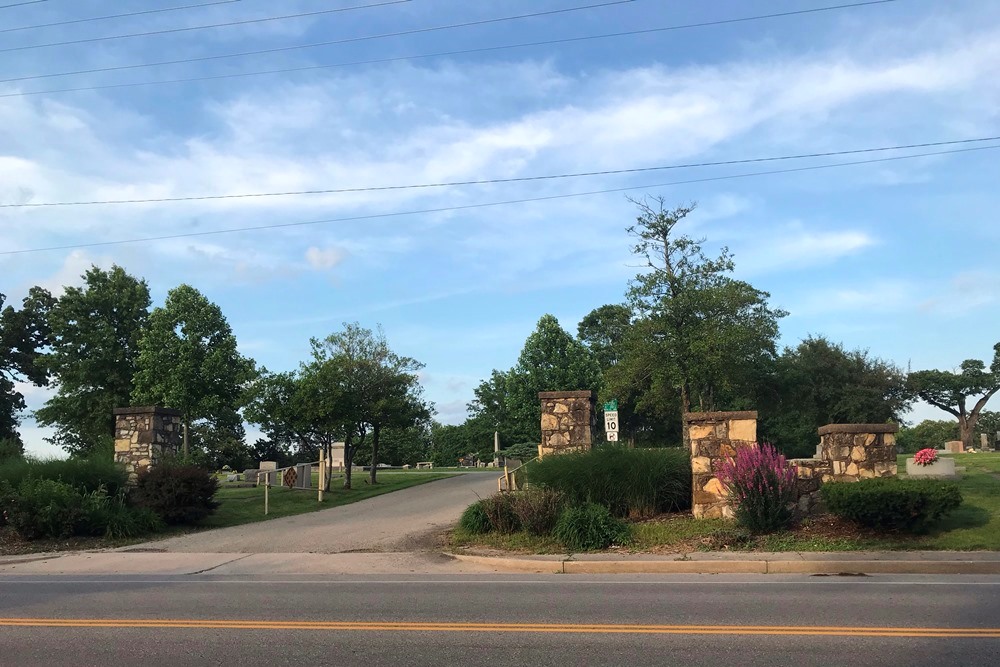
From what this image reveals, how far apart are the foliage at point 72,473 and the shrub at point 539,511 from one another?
940 centimetres

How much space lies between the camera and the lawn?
1258 cm

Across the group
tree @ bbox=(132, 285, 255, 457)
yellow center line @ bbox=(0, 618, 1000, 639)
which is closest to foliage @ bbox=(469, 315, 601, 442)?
tree @ bbox=(132, 285, 255, 457)

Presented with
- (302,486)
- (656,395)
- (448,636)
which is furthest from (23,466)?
(656,395)

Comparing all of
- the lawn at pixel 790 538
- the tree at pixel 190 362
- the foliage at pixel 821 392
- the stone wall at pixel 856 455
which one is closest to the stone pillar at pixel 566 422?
the lawn at pixel 790 538

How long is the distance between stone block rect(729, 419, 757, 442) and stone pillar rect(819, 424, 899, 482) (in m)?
1.22

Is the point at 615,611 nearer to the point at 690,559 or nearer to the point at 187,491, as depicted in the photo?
the point at 690,559

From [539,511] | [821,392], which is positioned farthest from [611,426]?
[821,392]

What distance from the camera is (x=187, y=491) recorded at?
18.1 m

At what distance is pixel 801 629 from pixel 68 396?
45.5m

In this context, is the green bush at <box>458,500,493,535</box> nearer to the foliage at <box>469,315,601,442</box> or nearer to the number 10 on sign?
the number 10 on sign

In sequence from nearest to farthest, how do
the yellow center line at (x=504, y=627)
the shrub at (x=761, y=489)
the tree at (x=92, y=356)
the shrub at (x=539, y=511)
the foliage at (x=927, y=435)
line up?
the yellow center line at (x=504, y=627) → the shrub at (x=761, y=489) → the shrub at (x=539, y=511) → the tree at (x=92, y=356) → the foliage at (x=927, y=435)

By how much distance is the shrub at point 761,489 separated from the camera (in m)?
13.5

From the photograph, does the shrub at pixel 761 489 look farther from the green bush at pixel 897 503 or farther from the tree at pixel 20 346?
the tree at pixel 20 346

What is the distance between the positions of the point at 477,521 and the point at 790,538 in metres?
5.53
